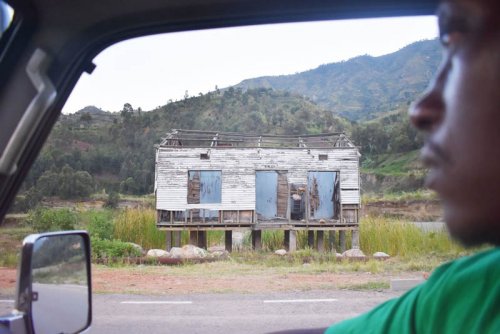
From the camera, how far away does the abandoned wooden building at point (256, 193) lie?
10.9m

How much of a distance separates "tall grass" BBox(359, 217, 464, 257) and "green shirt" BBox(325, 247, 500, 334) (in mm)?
2890

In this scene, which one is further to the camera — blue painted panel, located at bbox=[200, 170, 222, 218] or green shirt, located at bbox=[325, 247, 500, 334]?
blue painted panel, located at bbox=[200, 170, 222, 218]

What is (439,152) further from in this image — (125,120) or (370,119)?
(125,120)

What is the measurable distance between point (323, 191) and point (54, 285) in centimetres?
1152

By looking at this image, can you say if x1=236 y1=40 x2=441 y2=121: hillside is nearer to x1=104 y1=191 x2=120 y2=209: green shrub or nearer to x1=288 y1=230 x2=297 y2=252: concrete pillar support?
x1=104 y1=191 x2=120 y2=209: green shrub

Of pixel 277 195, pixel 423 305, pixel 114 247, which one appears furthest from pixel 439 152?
pixel 277 195

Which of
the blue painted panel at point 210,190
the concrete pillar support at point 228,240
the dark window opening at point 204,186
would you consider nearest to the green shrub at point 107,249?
the concrete pillar support at point 228,240

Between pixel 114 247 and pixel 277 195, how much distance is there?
5815 mm

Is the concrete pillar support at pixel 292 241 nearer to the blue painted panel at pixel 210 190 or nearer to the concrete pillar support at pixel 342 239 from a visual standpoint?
the concrete pillar support at pixel 342 239

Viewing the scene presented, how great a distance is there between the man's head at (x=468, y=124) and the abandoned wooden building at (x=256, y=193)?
929cm

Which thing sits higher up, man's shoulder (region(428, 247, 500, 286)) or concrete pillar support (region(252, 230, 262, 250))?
man's shoulder (region(428, 247, 500, 286))

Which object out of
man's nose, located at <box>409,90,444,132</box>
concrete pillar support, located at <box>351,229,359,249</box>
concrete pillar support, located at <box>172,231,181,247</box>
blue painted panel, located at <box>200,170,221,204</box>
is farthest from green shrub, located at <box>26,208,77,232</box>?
blue painted panel, located at <box>200,170,221,204</box>

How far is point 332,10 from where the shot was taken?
183cm

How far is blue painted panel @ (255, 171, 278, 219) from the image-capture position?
12.3 m
